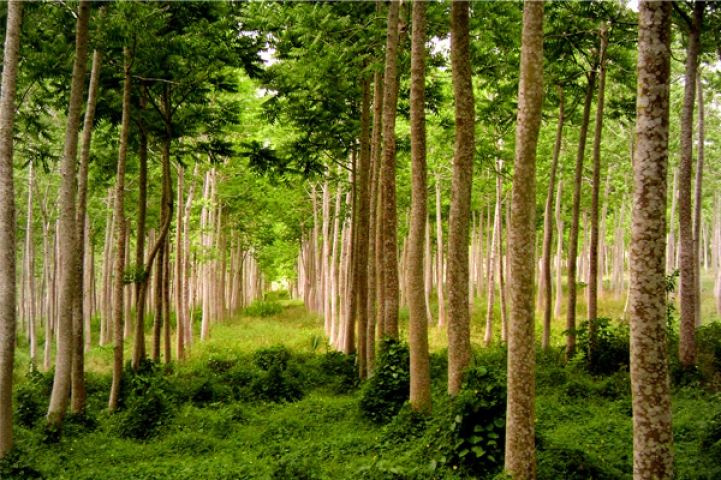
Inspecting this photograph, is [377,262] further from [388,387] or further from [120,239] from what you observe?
[120,239]

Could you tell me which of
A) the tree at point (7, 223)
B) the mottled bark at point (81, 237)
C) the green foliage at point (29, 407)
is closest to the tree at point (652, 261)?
the tree at point (7, 223)

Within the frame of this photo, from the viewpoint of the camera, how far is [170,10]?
43.3 ft

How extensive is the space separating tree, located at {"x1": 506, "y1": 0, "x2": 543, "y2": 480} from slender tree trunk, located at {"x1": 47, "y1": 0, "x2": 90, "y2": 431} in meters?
8.47

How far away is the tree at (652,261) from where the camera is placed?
5.05 meters

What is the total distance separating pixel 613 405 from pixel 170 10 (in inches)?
529

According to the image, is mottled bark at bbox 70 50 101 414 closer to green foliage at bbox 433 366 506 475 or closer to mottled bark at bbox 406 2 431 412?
mottled bark at bbox 406 2 431 412

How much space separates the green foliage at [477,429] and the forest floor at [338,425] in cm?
2

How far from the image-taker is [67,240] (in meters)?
10.6

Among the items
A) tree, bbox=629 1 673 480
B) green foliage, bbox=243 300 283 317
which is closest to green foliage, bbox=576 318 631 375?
tree, bbox=629 1 673 480

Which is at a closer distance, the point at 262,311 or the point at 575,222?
the point at 575,222

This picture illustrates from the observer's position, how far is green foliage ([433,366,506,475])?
282 inches

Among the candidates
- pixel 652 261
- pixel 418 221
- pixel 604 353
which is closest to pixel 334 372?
pixel 604 353

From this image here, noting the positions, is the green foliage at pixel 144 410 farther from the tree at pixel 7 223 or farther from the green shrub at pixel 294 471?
the green shrub at pixel 294 471

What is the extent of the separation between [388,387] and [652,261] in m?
7.33
